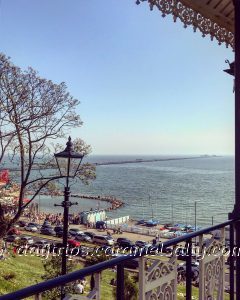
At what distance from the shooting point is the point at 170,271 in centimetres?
173

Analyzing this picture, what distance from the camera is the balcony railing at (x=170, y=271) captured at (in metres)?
1.13

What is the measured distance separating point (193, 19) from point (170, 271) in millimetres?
2657

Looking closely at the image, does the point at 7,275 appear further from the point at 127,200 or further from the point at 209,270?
the point at 127,200

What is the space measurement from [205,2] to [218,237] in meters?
2.28

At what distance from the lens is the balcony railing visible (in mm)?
1130

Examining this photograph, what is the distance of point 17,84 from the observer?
1057 cm

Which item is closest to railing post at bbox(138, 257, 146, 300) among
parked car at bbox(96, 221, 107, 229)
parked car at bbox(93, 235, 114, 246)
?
parked car at bbox(93, 235, 114, 246)

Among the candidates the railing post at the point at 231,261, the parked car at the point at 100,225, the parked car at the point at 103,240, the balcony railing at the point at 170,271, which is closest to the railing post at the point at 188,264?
the balcony railing at the point at 170,271

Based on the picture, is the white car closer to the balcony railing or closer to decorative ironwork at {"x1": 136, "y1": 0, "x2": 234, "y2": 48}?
decorative ironwork at {"x1": 136, "y1": 0, "x2": 234, "y2": 48}

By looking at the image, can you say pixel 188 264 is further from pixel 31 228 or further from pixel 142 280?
pixel 31 228

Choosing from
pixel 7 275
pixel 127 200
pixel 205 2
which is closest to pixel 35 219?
pixel 127 200

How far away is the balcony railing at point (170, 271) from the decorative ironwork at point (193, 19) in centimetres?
201

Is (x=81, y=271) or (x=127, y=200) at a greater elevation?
(x=81, y=271)

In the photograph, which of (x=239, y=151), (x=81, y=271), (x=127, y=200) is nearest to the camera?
(x=81, y=271)
